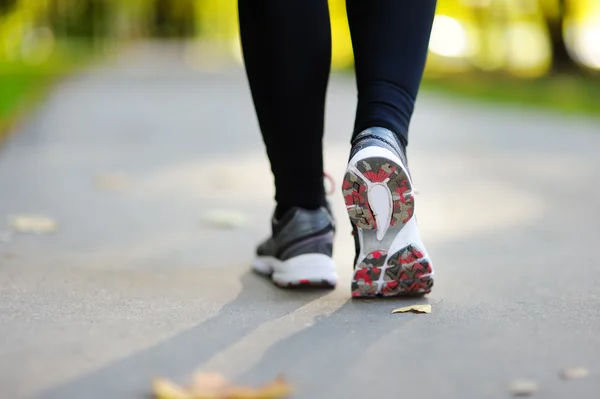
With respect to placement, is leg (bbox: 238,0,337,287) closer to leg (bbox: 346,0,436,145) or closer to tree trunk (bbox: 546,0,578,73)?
leg (bbox: 346,0,436,145)

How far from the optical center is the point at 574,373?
158cm

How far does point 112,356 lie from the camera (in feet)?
5.46

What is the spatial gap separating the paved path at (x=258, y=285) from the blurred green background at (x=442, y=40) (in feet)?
7.35

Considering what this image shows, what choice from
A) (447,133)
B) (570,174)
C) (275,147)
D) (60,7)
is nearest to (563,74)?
(447,133)

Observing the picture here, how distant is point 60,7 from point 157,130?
99.3 ft

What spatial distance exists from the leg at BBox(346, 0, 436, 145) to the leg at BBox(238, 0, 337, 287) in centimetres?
9

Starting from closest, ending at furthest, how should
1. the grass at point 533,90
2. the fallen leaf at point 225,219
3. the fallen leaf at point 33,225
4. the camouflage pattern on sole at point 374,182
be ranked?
1. the camouflage pattern on sole at point 374,182
2. the fallen leaf at point 33,225
3. the fallen leaf at point 225,219
4. the grass at point 533,90

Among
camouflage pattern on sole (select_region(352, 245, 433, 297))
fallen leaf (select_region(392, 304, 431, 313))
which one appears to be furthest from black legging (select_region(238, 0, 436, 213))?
fallen leaf (select_region(392, 304, 431, 313))

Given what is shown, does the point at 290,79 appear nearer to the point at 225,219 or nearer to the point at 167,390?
the point at 167,390

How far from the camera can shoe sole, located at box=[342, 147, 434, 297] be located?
1929 millimetres

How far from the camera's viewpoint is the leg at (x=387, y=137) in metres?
1.96

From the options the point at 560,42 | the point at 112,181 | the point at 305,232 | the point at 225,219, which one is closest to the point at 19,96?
the point at 112,181

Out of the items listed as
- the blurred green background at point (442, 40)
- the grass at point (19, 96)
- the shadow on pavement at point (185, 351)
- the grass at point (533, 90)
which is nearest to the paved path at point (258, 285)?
the shadow on pavement at point (185, 351)

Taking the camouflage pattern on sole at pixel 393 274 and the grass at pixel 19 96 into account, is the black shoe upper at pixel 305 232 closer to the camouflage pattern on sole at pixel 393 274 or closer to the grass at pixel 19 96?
the camouflage pattern on sole at pixel 393 274
